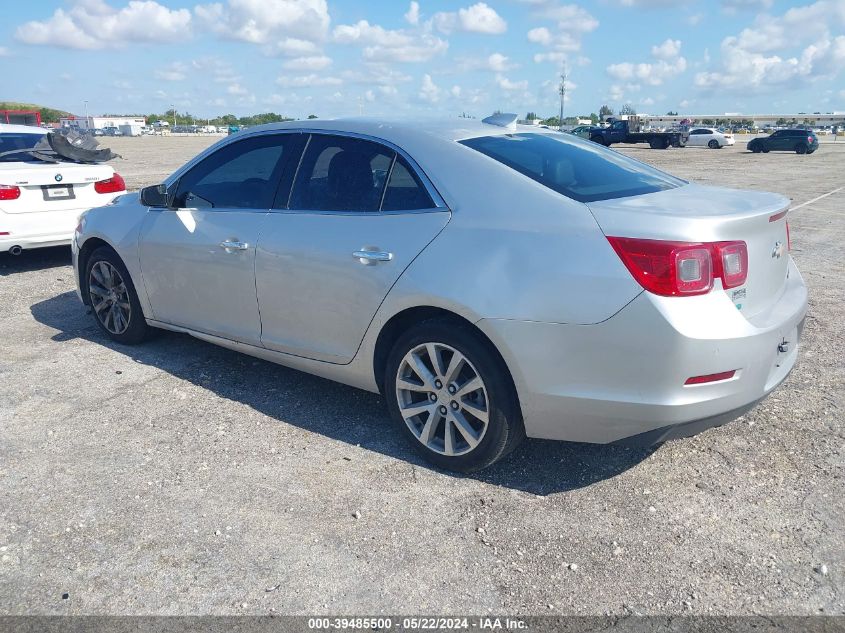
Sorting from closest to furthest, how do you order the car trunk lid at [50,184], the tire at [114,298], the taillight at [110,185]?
the tire at [114,298], the car trunk lid at [50,184], the taillight at [110,185]

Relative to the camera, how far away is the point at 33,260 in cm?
866

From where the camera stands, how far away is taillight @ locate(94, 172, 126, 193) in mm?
8141

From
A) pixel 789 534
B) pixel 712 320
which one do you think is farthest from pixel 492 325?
pixel 789 534

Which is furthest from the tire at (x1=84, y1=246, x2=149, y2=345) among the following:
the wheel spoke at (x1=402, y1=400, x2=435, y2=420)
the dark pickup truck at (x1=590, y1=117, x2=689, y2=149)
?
the dark pickup truck at (x1=590, y1=117, x2=689, y2=149)

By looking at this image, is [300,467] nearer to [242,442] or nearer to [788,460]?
[242,442]

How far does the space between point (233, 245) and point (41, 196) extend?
4503 millimetres

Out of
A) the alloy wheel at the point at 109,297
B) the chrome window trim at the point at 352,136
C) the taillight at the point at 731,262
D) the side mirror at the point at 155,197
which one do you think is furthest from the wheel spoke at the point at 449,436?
the alloy wheel at the point at 109,297

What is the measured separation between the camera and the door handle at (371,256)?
3.49 meters

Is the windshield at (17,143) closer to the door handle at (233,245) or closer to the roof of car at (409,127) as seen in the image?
the door handle at (233,245)

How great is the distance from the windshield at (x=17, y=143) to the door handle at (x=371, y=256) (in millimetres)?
6070

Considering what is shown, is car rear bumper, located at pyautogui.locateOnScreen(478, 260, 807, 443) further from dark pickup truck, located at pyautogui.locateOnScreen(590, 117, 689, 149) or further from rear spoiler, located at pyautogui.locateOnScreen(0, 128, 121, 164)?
dark pickup truck, located at pyautogui.locateOnScreen(590, 117, 689, 149)

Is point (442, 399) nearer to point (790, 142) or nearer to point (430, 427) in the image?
point (430, 427)

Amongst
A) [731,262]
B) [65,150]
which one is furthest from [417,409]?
[65,150]

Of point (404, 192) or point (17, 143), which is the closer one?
point (404, 192)
